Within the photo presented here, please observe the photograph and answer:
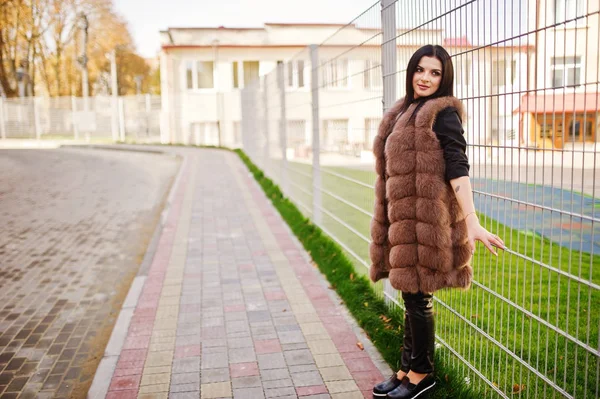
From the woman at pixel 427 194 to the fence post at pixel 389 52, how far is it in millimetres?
1189

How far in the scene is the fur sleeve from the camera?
327 centimetres

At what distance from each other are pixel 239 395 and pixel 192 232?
5.20 metres

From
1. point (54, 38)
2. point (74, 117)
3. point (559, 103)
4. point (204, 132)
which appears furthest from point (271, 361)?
point (54, 38)

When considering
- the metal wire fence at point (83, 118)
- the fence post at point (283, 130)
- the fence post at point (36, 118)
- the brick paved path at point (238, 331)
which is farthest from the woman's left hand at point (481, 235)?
the fence post at point (36, 118)

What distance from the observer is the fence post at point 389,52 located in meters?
4.29

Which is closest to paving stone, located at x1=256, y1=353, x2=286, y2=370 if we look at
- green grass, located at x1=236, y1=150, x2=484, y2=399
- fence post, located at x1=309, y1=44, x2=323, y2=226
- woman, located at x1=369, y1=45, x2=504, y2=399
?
green grass, located at x1=236, y1=150, x2=484, y2=399

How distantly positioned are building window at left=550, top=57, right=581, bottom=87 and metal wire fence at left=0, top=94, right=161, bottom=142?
34316mm

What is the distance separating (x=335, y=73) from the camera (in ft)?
20.4

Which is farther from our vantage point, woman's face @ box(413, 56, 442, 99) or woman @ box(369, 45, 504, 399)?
woman's face @ box(413, 56, 442, 99)

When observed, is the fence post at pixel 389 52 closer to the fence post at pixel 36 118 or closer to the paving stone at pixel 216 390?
the paving stone at pixel 216 390

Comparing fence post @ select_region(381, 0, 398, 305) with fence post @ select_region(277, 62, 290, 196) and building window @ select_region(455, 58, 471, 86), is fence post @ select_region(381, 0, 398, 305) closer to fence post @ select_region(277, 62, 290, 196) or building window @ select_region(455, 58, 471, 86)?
building window @ select_region(455, 58, 471, 86)

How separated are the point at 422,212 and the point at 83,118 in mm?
36977

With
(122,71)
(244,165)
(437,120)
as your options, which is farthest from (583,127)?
(122,71)

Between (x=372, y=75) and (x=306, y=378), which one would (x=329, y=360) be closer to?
(x=306, y=378)
